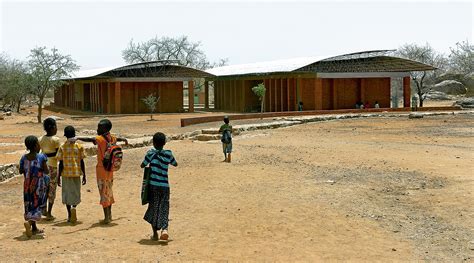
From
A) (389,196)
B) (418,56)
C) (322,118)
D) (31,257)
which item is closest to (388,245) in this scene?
(389,196)

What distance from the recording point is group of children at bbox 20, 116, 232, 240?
7.56 metres

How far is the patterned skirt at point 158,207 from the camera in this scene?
7.51m

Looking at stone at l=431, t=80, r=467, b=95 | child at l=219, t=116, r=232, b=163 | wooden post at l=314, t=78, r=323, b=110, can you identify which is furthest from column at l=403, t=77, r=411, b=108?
child at l=219, t=116, r=232, b=163

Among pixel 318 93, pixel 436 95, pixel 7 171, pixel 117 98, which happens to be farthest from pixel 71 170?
pixel 436 95

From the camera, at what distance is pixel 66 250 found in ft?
23.3

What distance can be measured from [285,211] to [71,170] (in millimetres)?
3253

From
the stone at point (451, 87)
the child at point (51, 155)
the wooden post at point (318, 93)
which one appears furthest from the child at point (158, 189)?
the stone at point (451, 87)

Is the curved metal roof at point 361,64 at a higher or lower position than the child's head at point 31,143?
higher

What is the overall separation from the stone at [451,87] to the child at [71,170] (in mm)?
56899

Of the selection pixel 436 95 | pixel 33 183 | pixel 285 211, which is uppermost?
pixel 436 95

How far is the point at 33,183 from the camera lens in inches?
311

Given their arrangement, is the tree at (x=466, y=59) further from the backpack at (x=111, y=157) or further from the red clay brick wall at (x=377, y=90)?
the backpack at (x=111, y=157)

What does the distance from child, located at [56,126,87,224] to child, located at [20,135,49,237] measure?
555mm

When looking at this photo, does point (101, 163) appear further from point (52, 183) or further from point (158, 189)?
point (158, 189)
